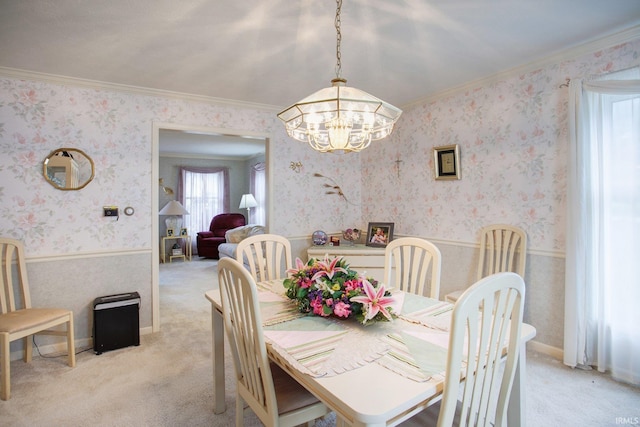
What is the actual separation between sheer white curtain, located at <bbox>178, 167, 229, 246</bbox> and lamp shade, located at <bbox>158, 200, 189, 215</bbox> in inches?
22.8

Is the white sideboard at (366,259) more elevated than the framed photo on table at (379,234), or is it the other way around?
the framed photo on table at (379,234)

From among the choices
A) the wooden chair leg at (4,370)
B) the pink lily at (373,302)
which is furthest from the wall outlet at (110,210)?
the pink lily at (373,302)

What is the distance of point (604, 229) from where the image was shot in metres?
2.30

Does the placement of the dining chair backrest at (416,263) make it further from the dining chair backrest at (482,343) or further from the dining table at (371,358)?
the dining chair backrest at (482,343)

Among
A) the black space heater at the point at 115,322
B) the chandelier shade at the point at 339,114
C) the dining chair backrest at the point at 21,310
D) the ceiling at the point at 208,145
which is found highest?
the ceiling at the point at 208,145

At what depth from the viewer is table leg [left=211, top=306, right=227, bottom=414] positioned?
195 centimetres

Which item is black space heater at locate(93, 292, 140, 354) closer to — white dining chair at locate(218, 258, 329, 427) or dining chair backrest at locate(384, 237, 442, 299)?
white dining chair at locate(218, 258, 329, 427)

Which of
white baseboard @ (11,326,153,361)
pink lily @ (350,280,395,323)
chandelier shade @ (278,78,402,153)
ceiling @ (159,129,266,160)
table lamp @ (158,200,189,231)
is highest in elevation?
ceiling @ (159,129,266,160)

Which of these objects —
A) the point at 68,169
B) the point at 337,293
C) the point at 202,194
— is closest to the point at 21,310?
the point at 68,169

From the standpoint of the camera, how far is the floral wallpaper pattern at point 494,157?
8.30 feet

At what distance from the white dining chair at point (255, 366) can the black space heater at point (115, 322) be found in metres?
1.86

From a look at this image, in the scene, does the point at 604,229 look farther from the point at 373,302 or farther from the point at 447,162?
the point at 373,302

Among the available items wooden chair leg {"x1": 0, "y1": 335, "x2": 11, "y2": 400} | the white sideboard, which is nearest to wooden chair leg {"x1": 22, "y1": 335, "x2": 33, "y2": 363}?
wooden chair leg {"x1": 0, "y1": 335, "x2": 11, "y2": 400}

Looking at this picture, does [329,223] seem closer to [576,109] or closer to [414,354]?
[576,109]
